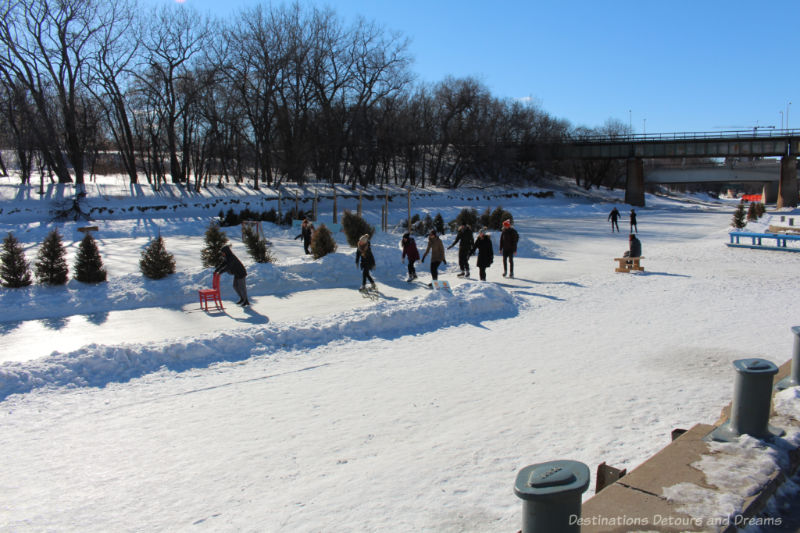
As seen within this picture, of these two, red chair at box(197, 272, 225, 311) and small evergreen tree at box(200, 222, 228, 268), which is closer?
red chair at box(197, 272, 225, 311)

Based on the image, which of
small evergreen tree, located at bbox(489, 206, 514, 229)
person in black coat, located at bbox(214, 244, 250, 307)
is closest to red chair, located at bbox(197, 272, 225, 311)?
person in black coat, located at bbox(214, 244, 250, 307)

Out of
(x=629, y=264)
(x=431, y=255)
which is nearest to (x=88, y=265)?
(x=431, y=255)

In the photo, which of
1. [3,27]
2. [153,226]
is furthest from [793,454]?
[3,27]

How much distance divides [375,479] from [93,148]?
174ft

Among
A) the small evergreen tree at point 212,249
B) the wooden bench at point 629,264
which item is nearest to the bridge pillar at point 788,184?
the wooden bench at point 629,264

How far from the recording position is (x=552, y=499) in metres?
2.35

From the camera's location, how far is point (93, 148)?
159 feet

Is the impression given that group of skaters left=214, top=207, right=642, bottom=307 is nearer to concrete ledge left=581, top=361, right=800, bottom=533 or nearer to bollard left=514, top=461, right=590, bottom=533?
concrete ledge left=581, top=361, right=800, bottom=533

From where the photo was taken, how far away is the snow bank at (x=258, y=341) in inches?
280

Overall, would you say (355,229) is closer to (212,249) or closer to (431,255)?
(212,249)

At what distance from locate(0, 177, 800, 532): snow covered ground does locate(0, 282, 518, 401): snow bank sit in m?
0.03

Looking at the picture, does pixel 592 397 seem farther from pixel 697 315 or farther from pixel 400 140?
pixel 400 140

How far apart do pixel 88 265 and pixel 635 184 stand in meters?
57.6

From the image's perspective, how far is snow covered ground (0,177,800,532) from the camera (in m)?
4.16
